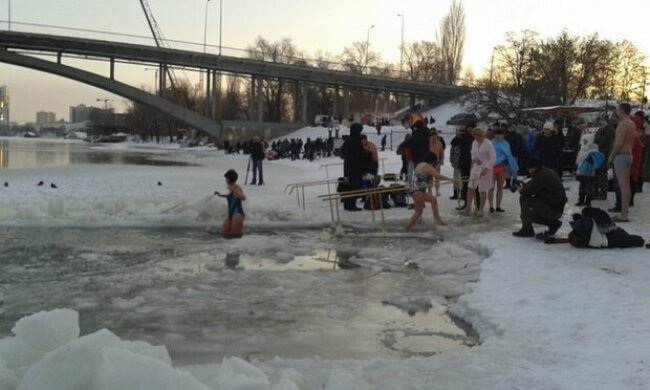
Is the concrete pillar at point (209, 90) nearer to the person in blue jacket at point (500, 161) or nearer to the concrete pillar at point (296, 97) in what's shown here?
the concrete pillar at point (296, 97)

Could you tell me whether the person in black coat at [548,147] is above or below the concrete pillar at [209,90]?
below

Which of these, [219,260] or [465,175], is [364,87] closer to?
[465,175]

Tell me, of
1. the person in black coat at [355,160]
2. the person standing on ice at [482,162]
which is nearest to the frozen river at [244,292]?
the person standing on ice at [482,162]

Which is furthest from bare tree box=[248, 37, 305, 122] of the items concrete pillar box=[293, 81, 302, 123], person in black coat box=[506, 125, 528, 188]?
person in black coat box=[506, 125, 528, 188]

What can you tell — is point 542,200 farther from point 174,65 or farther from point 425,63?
point 425,63

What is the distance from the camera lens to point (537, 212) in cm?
986

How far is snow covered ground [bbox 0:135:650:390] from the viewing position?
363 centimetres

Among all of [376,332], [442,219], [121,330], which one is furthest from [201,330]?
[442,219]

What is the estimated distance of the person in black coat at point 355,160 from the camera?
14.5 m

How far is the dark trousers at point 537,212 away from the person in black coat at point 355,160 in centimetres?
505

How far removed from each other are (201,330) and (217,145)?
72.8 m

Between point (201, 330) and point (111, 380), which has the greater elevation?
point (111, 380)

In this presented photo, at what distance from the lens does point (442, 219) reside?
12734mm

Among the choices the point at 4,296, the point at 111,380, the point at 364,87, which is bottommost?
the point at 4,296
